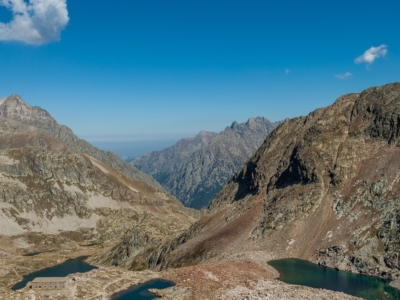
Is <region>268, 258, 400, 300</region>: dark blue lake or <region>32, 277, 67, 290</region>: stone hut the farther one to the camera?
<region>268, 258, 400, 300</region>: dark blue lake

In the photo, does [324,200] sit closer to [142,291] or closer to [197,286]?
[197,286]

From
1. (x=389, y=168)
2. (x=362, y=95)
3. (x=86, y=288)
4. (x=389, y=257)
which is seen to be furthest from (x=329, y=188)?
(x=86, y=288)

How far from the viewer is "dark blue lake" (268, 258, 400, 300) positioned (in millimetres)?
90562

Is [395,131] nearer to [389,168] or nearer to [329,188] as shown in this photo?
[389,168]

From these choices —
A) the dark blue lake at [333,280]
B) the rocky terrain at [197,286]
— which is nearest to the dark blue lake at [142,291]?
the rocky terrain at [197,286]

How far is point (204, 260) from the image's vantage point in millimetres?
130125

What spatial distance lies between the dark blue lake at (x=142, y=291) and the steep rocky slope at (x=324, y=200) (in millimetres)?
41602

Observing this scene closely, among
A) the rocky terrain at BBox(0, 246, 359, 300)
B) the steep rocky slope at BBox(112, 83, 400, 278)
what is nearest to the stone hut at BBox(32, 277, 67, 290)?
the rocky terrain at BBox(0, 246, 359, 300)

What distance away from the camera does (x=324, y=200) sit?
13975 cm

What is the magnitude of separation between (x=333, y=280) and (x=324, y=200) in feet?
144

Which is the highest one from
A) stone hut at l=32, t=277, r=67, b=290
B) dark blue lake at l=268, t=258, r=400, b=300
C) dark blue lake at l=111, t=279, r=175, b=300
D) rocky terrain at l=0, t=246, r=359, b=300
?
stone hut at l=32, t=277, r=67, b=290

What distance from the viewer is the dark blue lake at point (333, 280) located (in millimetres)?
90562

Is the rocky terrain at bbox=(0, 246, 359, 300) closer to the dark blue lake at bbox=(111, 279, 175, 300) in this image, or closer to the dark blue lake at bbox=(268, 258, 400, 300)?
the dark blue lake at bbox=(111, 279, 175, 300)

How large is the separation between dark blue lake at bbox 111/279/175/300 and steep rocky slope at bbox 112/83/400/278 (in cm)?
4160
